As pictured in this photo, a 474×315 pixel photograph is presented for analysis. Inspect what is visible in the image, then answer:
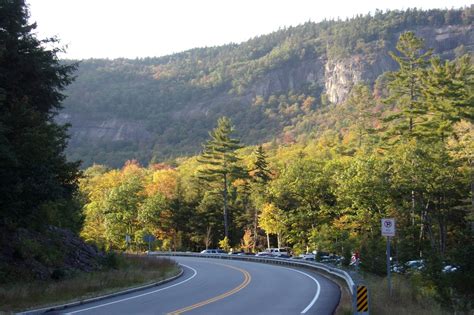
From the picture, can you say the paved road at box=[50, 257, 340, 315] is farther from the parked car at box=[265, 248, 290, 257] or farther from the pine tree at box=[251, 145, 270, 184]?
the pine tree at box=[251, 145, 270, 184]

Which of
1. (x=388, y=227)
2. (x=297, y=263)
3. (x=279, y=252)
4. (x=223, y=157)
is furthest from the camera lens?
(x=223, y=157)

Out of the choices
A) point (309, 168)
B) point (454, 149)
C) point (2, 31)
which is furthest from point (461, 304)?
point (309, 168)

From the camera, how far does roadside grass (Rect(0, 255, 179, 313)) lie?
18.0m

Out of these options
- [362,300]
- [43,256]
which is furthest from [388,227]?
[43,256]

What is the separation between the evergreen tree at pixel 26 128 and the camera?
68.3ft

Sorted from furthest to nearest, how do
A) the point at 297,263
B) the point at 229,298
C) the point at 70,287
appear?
the point at 297,263 < the point at 70,287 < the point at 229,298

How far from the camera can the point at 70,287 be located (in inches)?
840

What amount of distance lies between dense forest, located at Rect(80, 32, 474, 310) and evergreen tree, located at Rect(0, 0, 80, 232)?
4.86 metres

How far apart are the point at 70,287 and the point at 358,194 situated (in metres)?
40.6

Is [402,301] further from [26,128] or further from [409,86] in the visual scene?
[409,86]

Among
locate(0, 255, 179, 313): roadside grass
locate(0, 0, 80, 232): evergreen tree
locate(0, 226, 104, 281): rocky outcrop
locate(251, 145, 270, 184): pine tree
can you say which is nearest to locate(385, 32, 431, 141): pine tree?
locate(251, 145, 270, 184): pine tree

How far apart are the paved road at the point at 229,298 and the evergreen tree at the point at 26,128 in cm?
510

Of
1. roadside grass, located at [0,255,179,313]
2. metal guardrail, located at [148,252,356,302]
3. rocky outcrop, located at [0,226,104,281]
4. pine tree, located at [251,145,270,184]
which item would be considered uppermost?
pine tree, located at [251,145,270,184]

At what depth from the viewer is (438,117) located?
54.2m
